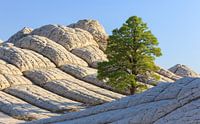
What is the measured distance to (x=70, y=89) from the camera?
57.4 meters

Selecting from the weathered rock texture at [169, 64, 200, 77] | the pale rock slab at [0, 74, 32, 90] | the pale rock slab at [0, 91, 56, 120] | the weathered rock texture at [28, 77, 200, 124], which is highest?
the weathered rock texture at [169, 64, 200, 77]

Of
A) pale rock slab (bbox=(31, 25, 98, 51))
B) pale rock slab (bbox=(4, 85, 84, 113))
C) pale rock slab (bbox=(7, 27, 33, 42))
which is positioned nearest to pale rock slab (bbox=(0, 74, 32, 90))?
pale rock slab (bbox=(4, 85, 84, 113))

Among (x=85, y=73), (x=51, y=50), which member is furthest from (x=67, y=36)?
→ (x=85, y=73)

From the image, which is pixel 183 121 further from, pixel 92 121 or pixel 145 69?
pixel 145 69

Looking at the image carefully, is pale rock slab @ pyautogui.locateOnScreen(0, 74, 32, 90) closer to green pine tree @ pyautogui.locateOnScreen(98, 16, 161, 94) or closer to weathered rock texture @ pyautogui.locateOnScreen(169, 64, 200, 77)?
green pine tree @ pyautogui.locateOnScreen(98, 16, 161, 94)

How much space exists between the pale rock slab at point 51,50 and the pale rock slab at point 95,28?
11139 mm

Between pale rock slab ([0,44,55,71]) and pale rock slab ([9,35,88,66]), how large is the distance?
162 cm

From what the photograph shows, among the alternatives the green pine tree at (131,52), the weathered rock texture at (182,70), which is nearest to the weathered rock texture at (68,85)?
the green pine tree at (131,52)

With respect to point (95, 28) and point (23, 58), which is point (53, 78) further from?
A: point (95, 28)

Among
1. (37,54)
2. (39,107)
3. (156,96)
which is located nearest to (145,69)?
(39,107)

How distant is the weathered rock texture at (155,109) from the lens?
18.9 metres

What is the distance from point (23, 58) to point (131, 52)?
55.5 ft

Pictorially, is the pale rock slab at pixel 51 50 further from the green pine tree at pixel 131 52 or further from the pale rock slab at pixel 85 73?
the green pine tree at pixel 131 52

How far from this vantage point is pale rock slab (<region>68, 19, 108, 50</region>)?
265ft
